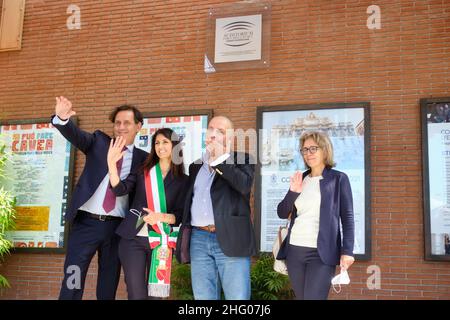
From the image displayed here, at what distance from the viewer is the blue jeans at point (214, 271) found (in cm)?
272

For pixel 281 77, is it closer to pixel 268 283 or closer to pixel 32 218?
pixel 268 283

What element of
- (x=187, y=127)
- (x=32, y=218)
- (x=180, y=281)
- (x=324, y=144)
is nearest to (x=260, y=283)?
(x=180, y=281)

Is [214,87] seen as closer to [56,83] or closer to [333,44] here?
[333,44]

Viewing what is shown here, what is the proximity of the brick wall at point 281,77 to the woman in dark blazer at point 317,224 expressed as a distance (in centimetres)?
234

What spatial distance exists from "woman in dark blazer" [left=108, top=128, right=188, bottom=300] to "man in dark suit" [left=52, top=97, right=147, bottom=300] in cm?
15

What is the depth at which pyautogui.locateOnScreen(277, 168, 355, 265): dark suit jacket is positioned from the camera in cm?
275

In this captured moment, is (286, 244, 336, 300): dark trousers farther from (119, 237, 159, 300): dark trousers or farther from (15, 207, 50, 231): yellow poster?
(15, 207, 50, 231): yellow poster

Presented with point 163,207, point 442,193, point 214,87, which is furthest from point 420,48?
point 163,207

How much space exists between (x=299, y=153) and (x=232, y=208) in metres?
2.61

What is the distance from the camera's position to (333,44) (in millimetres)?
5426

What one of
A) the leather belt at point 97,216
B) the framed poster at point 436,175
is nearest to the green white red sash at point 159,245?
the leather belt at point 97,216

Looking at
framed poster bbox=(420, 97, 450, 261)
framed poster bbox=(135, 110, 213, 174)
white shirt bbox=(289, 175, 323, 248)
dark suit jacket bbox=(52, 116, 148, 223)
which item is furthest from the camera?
framed poster bbox=(135, 110, 213, 174)

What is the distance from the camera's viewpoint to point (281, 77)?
5.54 meters

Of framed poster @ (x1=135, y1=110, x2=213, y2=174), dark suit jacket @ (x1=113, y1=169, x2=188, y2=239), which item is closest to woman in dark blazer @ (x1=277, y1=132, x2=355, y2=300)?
dark suit jacket @ (x1=113, y1=169, x2=188, y2=239)
